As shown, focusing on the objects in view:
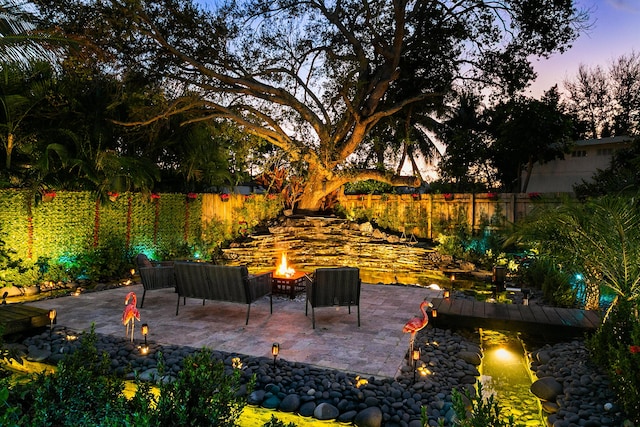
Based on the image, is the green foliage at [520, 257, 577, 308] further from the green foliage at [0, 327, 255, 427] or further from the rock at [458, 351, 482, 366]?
the green foliage at [0, 327, 255, 427]

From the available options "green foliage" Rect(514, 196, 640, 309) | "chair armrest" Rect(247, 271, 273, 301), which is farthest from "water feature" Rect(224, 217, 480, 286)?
"green foliage" Rect(514, 196, 640, 309)

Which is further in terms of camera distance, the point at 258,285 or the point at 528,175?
the point at 528,175

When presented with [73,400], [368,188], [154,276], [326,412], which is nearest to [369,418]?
[326,412]

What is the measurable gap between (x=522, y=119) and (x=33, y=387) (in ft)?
56.2

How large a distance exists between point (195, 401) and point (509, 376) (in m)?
3.69

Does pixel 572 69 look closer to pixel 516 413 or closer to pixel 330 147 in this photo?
pixel 330 147

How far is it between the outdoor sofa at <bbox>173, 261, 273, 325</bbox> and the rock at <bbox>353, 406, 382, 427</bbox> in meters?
2.87

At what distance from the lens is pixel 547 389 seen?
12.8 ft

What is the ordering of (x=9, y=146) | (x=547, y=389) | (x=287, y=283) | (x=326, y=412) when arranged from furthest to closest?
(x=9, y=146) → (x=287, y=283) → (x=547, y=389) → (x=326, y=412)

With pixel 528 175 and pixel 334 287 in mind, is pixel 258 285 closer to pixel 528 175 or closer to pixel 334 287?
pixel 334 287

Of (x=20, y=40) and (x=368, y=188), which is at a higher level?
(x=20, y=40)

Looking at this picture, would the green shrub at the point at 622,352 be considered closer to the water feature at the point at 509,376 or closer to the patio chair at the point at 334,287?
the water feature at the point at 509,376

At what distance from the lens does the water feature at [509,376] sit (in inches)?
148

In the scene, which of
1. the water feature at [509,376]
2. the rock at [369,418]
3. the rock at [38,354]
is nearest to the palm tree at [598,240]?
the water feature at [509,376]
